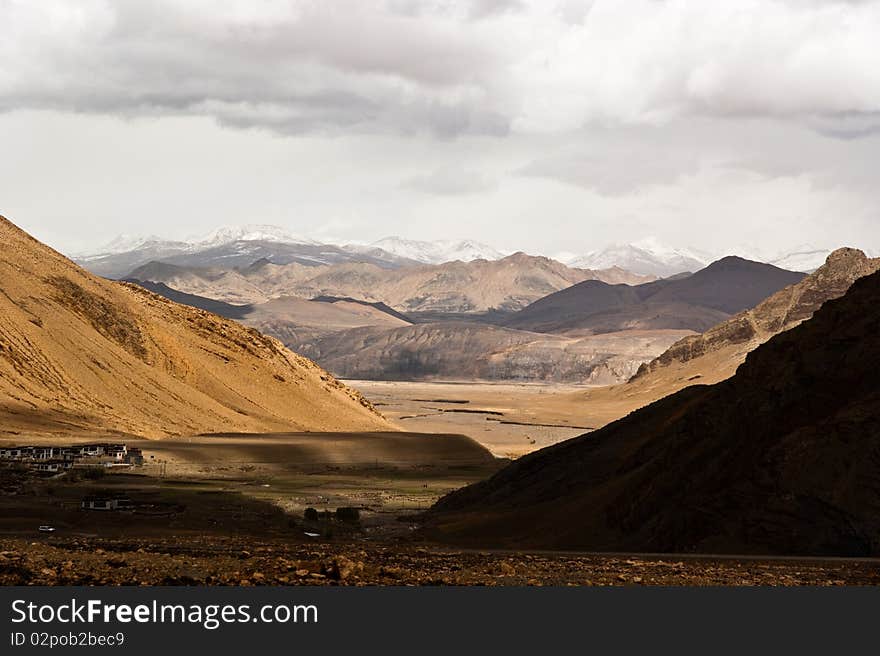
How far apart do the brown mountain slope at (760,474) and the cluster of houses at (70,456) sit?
17.7m

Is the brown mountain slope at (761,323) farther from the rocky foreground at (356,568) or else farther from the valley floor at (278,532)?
the rocky foreground at (356,568)

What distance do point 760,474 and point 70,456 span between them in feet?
113

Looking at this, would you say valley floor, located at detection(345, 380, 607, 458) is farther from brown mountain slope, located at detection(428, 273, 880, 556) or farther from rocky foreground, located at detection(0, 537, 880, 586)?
rocky foreground, located at detection(0, 537, 880, 586)

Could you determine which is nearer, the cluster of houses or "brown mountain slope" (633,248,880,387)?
the cluster of houses

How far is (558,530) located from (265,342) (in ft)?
242

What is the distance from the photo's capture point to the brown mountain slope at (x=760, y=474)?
982 inches

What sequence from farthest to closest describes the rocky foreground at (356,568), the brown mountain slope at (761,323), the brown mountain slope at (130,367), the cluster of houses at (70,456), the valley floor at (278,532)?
1. the brown mountain slope at (761,323)
2. the brown mountain slope at (130,367)
3. the cluster of houses at (70,456)
4. the valley floor at (278,532)
5. the rocky foreground at (356,568)

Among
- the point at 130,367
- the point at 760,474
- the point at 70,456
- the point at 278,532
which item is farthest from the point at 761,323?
the point at 760,474

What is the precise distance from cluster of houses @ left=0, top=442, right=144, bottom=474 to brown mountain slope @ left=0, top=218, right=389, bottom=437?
29.4 ft

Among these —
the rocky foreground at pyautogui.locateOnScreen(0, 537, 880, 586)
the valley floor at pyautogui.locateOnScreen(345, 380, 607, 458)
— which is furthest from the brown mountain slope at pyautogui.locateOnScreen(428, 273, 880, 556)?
the valley floor at pyautogui.locateOnScreen(345, 380, 607, 458)

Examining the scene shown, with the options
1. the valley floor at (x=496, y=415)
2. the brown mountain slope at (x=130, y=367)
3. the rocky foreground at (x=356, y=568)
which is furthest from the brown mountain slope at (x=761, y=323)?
the rocky foreground at (x=356, y=568)

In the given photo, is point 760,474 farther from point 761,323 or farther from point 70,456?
point 761,323

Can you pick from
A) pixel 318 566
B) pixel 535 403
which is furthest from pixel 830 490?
pixel 535 403

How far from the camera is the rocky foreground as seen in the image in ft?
52.2
